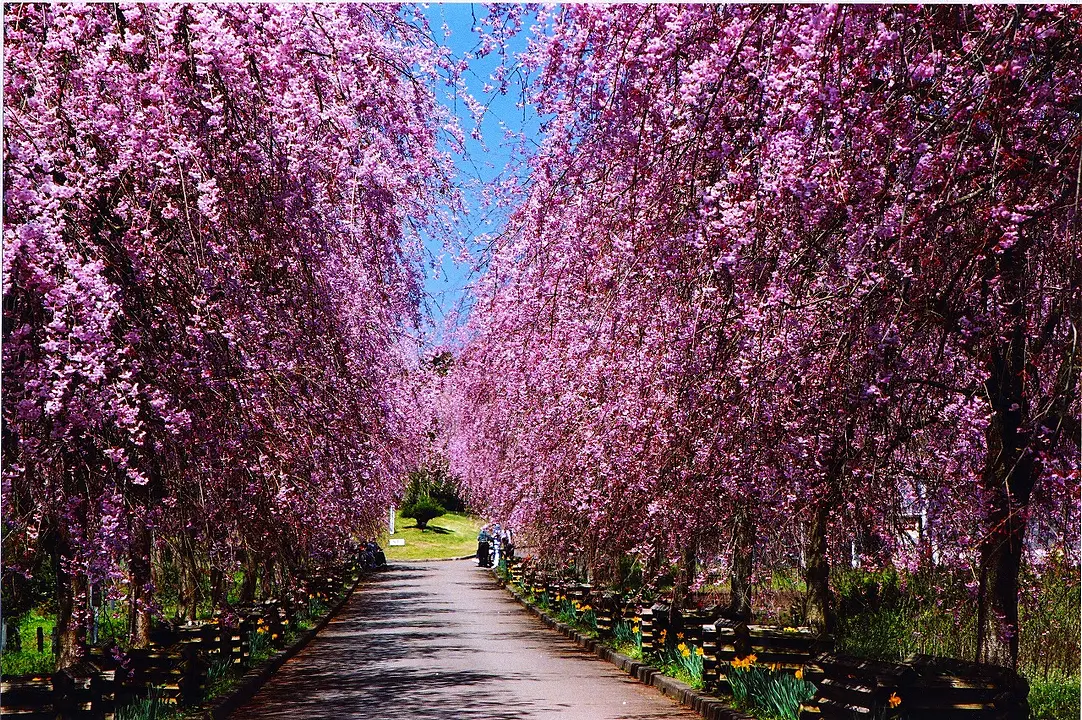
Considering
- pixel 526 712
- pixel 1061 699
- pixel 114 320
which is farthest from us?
pixel 526 712

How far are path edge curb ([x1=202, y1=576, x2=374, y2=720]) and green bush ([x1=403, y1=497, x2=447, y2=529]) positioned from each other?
55.2 m

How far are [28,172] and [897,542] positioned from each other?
941 cm

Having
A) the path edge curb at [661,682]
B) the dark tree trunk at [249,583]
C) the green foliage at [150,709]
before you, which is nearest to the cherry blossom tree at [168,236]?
the green foliage at [150,709]

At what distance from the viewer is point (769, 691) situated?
36.1 feet

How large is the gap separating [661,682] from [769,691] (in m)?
3.93

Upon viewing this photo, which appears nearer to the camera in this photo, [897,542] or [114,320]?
[114,320]

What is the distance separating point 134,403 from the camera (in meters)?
6.83

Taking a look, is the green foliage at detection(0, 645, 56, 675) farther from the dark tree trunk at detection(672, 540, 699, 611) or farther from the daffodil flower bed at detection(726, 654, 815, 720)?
the daffodil flower bed at detection(726, 654, 815, 720)

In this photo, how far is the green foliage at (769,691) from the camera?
1050cm

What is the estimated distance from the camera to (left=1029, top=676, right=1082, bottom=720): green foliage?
9500mm

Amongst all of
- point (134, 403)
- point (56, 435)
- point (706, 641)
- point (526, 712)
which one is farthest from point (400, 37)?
point (706, 641)

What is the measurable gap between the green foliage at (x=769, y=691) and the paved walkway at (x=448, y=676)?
717mm

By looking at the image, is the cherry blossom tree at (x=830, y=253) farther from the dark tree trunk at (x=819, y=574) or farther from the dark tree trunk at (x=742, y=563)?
the dark tree trunk at (x=742, y=563)

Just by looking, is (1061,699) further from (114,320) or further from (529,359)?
(529,359)
